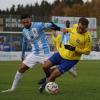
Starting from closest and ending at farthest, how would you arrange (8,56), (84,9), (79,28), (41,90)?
(79,28), (41,90), (8,56), (84,9)

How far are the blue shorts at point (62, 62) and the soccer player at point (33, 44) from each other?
1.06 meters

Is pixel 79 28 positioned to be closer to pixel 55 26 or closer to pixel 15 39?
pixel 55 26

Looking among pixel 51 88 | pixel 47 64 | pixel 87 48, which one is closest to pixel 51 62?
pixel 47 64

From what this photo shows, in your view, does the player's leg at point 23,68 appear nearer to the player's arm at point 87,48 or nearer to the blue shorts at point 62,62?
the blue shorts at point 62,62

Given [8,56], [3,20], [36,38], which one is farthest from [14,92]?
[3,20]

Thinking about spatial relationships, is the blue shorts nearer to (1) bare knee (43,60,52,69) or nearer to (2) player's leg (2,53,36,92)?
(1) bare knee (43,60,52,69)

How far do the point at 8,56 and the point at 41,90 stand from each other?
33733 millimetres

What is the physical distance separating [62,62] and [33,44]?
1.78m

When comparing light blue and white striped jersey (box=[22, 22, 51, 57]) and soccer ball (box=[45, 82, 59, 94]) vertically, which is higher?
light blue and white striped jersey (box=[22, 22, 51, 57])

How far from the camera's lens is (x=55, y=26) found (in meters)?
14.3

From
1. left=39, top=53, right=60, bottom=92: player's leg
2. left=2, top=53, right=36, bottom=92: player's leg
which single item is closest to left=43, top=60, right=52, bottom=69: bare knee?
left=39, top=53, right=60, bottom=92: player's leg

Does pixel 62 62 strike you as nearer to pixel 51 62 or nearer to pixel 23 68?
pixel 51 62

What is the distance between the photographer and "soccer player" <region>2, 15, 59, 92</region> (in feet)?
49.2

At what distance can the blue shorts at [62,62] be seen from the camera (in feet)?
45.3
